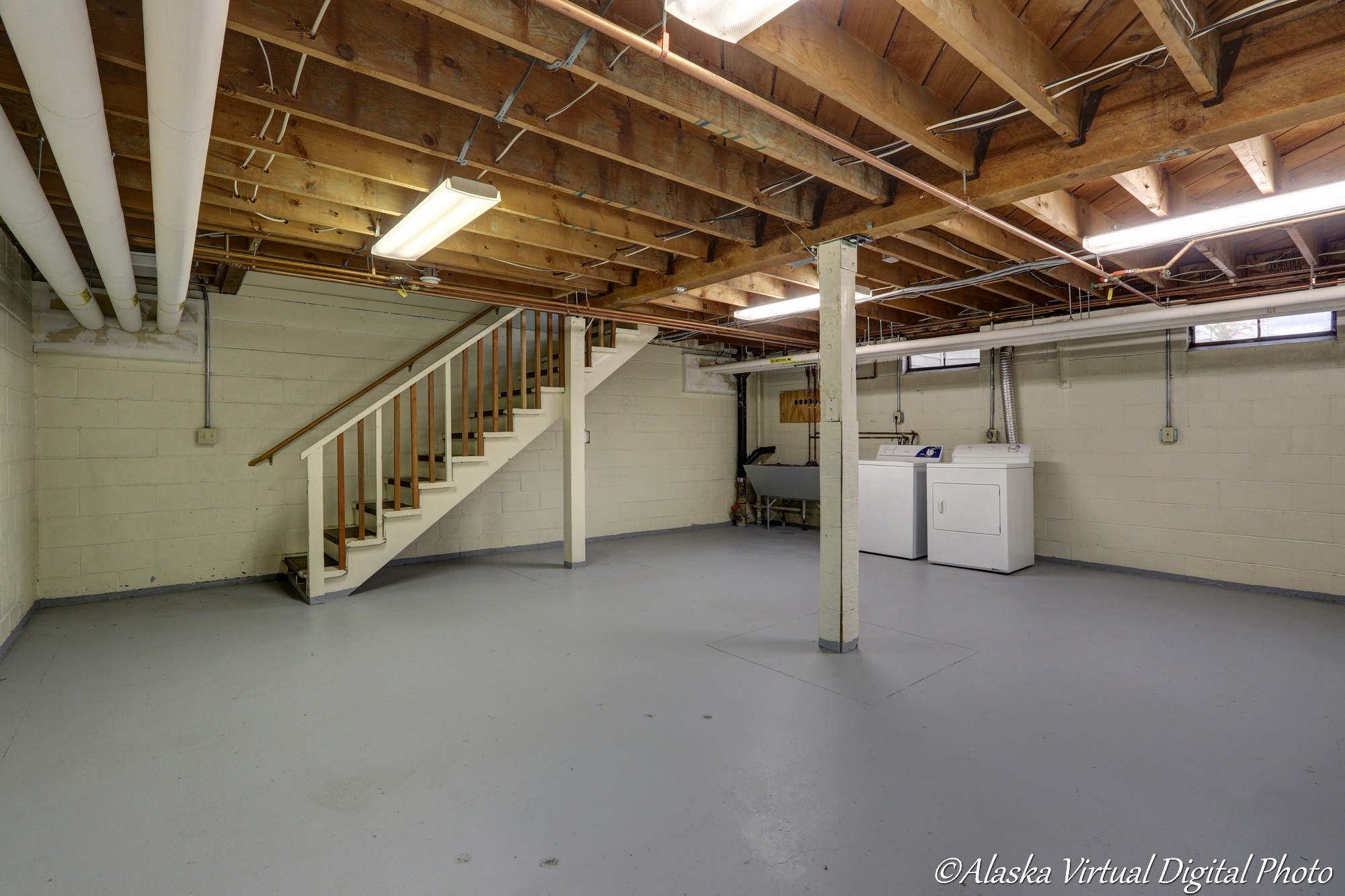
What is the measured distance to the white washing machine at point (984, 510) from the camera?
206 inches

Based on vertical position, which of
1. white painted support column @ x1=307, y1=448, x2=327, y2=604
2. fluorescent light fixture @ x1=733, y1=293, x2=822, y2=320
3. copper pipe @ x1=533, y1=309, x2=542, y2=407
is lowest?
white painted support column @ x1=307, y1=448, x2=327, y2=604

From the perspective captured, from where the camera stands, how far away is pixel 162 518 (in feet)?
14.7

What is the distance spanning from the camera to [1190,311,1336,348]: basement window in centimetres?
447

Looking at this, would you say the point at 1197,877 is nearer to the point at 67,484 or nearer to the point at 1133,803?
the point at 1133,803

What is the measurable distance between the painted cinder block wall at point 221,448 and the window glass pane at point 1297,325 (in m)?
6.20

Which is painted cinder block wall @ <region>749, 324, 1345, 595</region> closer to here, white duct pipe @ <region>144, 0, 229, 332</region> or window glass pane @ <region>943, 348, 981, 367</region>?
window glass pane @ <region>943, 348, 981, 367</region>

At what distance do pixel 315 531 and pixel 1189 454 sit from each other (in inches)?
262

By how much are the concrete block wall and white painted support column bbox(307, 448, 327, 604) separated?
55.3 inches

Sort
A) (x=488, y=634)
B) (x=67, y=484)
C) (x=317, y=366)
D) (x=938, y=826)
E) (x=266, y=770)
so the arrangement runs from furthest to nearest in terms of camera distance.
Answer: (x=317, y=366), (x=67, y=484), (x=488, y=634), (x=266, y=770), (x=938, y=826)

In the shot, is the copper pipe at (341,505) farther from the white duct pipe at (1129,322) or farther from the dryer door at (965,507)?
the dryer door at (965,507)

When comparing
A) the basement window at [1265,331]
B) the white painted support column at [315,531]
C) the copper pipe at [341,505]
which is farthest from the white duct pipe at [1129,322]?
the white painted support column at [315,531]

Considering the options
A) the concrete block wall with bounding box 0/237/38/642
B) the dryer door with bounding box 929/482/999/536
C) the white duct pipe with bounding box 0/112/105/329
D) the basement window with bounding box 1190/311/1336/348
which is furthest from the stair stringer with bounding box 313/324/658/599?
the basement window with bounding box 1190/311/1336/348

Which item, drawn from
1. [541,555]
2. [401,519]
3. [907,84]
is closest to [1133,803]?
[907,84]

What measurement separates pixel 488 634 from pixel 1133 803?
3.01 metres
